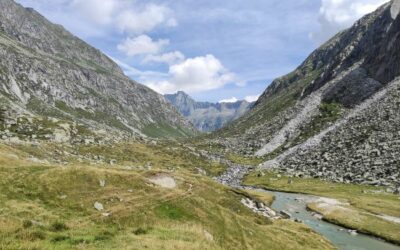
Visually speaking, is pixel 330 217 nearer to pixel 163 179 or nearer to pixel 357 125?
pixel 163 179

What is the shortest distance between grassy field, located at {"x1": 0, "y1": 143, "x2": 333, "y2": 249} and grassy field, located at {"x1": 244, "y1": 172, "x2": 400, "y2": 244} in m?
20.3

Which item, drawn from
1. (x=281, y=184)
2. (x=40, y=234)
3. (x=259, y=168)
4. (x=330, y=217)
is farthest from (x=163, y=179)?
(x=259, y=168)

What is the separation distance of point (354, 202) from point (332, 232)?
2614 centimetres

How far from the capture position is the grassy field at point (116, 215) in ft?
90.0

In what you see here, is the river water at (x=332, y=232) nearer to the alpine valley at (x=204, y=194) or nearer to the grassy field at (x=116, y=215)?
the alpine valley at (x=204, y=194)

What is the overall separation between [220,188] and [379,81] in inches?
6283

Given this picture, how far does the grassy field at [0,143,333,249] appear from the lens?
27422 millimetres

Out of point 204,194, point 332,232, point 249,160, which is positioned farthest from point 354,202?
point 249,160

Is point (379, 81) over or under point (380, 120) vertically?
over

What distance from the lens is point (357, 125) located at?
525ft

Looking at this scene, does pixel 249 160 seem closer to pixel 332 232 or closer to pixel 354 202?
pixel 354 202

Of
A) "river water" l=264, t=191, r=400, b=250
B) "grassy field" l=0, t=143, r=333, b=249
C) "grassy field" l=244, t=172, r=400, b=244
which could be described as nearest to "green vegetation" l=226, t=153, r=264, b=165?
"grassy field" l=244, t=172, r=400, b=244

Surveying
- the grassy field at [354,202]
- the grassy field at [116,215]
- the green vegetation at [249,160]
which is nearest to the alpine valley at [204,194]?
the grassy field at [116,215]

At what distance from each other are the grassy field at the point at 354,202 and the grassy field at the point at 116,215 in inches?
800
